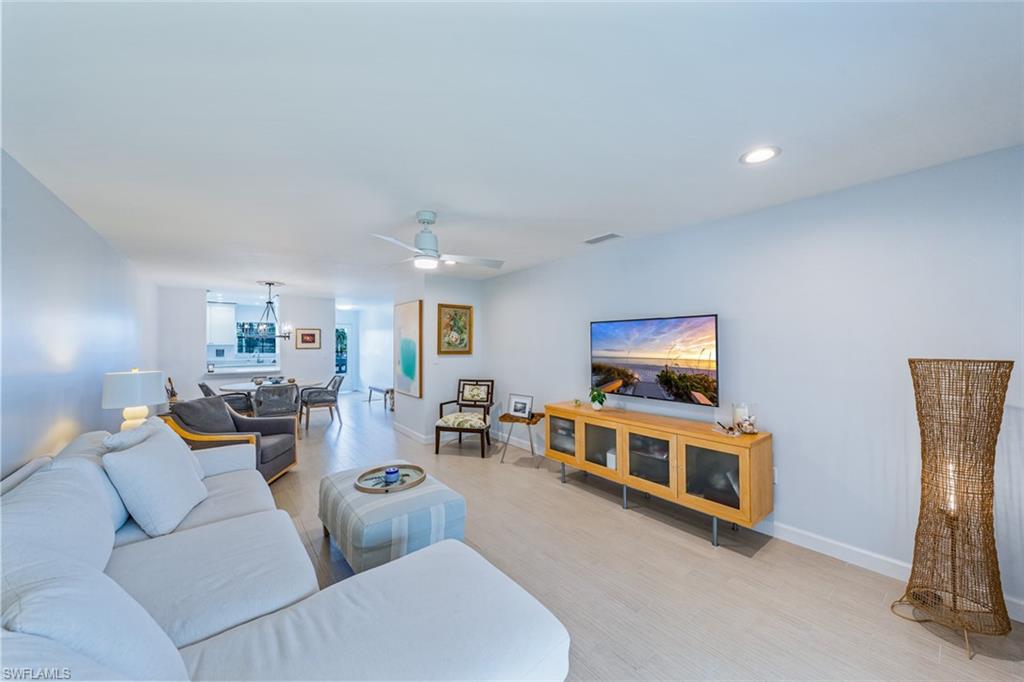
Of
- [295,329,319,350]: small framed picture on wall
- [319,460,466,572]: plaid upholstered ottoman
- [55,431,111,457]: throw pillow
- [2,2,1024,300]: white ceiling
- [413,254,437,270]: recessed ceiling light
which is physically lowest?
[319,460,466,572]: plaid upholstered ottoman

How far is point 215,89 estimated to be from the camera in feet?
4.96

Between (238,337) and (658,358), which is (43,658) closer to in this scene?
(658,358)

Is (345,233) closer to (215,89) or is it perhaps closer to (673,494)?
(215,89)

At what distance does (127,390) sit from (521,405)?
3678 millimetres

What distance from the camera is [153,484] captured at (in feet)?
6.75

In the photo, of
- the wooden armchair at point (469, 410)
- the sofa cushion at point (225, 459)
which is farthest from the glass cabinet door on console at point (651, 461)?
the sofa cushion at point (225, 459)

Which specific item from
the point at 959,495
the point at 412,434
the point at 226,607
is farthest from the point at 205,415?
the point at 959,495

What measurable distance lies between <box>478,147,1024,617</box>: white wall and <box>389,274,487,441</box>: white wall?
3056mm

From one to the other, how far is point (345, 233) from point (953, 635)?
458 cm

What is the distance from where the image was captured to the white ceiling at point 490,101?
1.22m

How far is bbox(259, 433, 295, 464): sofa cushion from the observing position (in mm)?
3768

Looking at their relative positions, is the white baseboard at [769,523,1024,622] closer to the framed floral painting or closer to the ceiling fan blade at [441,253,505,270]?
the ceiling fan blade at [441,253,505,270]

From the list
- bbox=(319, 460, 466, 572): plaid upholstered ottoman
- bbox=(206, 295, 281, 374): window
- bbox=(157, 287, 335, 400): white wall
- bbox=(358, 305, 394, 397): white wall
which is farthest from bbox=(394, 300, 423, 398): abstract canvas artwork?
bbox=(206, 295, 281, 374): window

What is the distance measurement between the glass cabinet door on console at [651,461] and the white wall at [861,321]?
45 centimetres
